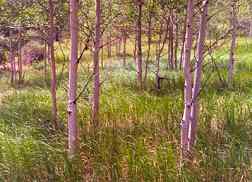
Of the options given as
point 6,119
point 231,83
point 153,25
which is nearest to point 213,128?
point 6,119

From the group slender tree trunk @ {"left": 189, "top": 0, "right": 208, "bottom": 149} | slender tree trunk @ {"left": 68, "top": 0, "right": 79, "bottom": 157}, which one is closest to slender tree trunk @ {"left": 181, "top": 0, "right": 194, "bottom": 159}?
slender tree trunk @ {"left": 189, "top": 0, "right": 208, "bottom": 149}

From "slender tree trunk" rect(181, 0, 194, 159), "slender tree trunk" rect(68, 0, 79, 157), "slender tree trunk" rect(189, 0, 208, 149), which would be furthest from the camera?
"slender tree trunk" rect(189, 0, 208, 149)

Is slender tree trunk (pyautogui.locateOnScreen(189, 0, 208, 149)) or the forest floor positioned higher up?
slender tree trunk (pyautogui.locateOnScreen(189, 0, 208, 149))

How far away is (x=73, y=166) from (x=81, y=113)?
2303 mm

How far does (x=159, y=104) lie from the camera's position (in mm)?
5746

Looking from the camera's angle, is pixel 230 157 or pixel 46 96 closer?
pixel 230 157

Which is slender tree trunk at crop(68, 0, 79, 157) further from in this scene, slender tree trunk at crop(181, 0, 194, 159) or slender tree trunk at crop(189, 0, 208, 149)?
slender tree trunk at crop(189, 0, 208, 149)

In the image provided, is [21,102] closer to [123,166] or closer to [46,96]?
[46,96]

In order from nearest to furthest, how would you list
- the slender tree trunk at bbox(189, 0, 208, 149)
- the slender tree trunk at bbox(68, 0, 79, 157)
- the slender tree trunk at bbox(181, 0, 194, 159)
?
1. the slender tree trunk at bbox(181, 0, 194, 159)
2. the slender tree trunk at bbox(68, 0, 79, 157)
3. the slender tree trunk at bbox(189, 0, 208, 149)

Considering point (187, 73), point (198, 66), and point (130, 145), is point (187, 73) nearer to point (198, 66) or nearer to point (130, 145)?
point (198, 66)

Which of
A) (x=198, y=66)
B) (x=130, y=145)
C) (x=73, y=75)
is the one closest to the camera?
(x=73, y=75)

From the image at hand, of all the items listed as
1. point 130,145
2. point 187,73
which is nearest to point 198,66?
point 187,73

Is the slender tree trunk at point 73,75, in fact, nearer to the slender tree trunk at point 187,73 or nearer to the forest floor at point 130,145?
the forest floor at point 130,145

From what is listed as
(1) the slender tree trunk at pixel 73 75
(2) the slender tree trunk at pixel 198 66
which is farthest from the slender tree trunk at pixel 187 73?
(1) the slender tree trunk at pixel 73 75
